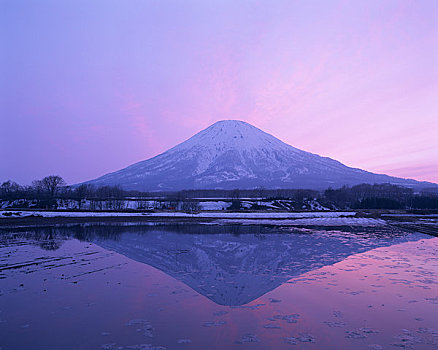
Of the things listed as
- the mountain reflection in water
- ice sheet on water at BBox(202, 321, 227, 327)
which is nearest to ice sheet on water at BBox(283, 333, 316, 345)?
ice sheet on water at BBox(202, 321, 227, 327)

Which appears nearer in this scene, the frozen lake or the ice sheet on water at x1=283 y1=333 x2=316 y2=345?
the ice sheet on water at x1=283 y1=333 x2=316 y2=345

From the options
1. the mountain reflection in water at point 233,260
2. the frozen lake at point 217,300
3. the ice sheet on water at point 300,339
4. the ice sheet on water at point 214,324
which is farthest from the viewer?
the mountain reflection in water at point 233,260

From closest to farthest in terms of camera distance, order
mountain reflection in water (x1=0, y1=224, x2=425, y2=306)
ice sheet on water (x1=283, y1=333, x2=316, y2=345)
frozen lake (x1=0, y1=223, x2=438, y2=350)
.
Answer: ice sheet on water (x1=283, y1=333, x2=316, y2=345) → frozen lake (x1=0, y1=223, x2=438, y2=350) → mountain reflection in water (x1=0, y1=224, x2=425, y2=306)

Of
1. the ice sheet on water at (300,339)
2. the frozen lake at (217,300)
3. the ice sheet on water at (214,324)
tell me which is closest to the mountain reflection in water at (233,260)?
the frozen lake at (217,300)

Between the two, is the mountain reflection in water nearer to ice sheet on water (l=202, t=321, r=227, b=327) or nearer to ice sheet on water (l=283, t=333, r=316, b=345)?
ice sheet on water (l=202, t=321, r=227, b=327)

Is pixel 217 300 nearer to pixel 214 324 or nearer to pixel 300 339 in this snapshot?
pixel 214 324

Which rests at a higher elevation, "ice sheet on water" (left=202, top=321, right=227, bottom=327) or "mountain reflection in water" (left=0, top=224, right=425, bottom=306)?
"ice sheet on water" (left=202, top=321, right=227, bottom=327)

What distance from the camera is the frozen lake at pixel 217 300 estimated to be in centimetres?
788

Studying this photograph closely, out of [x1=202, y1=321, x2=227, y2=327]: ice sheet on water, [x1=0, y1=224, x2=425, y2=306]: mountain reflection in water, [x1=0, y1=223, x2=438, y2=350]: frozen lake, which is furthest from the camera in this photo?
[x1=0, y1=224, x2=425, y2=306]: mountain reflection in water

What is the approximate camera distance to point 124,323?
883 cm

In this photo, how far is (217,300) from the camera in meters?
10.9

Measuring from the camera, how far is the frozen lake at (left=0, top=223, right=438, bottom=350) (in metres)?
7.88

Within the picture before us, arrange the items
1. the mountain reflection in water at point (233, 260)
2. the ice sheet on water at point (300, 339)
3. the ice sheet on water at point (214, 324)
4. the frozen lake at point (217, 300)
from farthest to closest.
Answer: the mountain reflection in water at point (233, 260)
the ice sheet on water at point (214, 324)
the frozen lake at point (217, 300)
the ice sheet on water at point (300, 339)

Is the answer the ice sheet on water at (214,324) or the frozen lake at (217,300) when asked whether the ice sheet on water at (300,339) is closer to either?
the frozen lake at (217,300)
